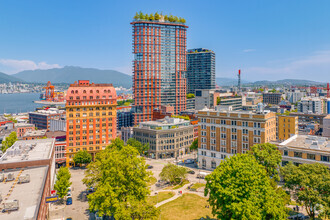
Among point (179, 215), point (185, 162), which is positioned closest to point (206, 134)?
point (185, 162)

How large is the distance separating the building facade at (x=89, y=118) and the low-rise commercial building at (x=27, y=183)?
35246 mm

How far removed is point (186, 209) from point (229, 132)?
43.2m

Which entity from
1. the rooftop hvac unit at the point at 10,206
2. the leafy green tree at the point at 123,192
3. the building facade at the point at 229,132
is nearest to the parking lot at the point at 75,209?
the leafy green tree at the point at 123,192

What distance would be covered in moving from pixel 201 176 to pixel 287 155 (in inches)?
1277

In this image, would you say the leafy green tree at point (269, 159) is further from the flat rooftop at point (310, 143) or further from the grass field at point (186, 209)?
the grass field at point (186, 209)

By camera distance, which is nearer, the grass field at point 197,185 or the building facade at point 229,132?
the grass field at point 197,185

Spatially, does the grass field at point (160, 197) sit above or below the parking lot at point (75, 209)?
above

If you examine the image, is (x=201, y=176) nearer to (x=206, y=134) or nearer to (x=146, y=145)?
(x=206, y=134)

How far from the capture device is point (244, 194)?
46875mm

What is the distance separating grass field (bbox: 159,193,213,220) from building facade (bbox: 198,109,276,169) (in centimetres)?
3145

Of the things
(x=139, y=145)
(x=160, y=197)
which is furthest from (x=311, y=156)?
(x=139, y=145)

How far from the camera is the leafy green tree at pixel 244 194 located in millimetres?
44000

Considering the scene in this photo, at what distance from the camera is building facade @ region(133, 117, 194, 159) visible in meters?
129

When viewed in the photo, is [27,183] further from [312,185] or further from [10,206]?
[312,185]
